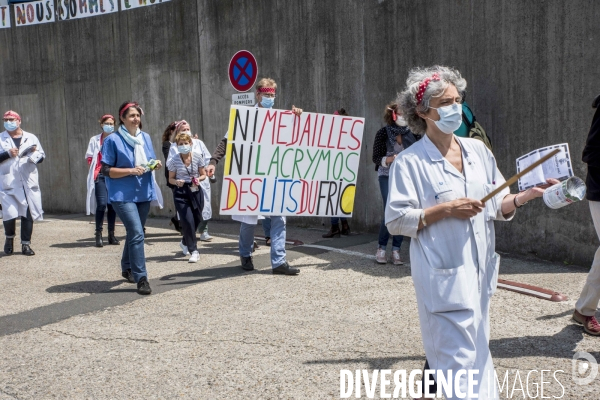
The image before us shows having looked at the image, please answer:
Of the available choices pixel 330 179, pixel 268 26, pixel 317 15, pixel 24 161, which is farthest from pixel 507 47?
pixel 24 161

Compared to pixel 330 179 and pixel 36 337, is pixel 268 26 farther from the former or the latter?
pixel 36 337

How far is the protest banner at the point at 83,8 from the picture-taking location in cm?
1491

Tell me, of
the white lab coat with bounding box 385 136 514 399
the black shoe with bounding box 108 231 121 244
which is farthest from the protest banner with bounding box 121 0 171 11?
the white lab coat with bounding box 385 136 514 399

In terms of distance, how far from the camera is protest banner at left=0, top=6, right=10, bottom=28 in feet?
54.2

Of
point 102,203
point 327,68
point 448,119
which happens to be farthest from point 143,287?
point 327,68

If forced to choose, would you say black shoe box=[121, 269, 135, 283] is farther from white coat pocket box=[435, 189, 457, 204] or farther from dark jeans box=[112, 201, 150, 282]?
white coat pocket box=[435, 189, 457, 204]

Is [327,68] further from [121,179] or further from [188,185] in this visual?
[121,179]

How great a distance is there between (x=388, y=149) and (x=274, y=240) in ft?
5.69

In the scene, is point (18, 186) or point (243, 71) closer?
point (18, 186)

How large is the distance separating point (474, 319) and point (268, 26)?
9399 mm

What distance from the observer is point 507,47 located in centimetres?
820

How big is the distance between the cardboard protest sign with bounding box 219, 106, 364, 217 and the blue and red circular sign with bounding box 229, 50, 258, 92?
10.4ft

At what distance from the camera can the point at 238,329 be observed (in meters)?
5.54

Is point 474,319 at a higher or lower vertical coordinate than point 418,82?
lower
